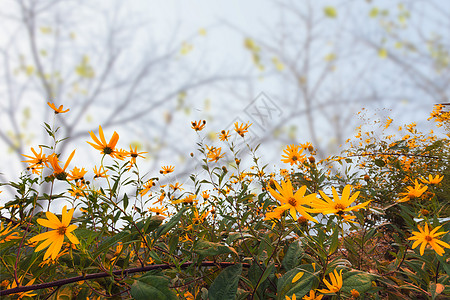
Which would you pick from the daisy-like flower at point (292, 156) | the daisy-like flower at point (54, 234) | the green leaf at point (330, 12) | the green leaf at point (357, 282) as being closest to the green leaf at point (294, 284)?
the green leaf at point (357, 282)

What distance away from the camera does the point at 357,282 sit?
0.33 meters

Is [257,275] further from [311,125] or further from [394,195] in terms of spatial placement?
[311,125]

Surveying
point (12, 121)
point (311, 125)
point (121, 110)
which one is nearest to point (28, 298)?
point (121, 110)

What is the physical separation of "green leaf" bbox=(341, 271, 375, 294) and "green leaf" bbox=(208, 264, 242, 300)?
0.14 meters

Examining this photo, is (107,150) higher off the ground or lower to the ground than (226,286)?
higher

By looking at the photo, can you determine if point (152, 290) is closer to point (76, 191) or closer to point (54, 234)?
point (54, 234)

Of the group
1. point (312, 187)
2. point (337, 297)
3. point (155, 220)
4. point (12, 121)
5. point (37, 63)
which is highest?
point (37, 63)

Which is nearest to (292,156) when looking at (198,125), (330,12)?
(198,125)

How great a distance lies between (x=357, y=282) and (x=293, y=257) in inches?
3.9

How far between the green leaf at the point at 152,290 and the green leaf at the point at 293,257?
190mm

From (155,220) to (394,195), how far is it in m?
1.03

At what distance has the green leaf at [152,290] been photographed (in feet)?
0.91

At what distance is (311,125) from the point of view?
3.64 m

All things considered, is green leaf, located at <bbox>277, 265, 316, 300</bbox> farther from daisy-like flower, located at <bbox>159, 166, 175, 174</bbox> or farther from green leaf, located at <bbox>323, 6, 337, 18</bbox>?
green leaf, located at <bbox>323, 6, 337, 18</bbox>
